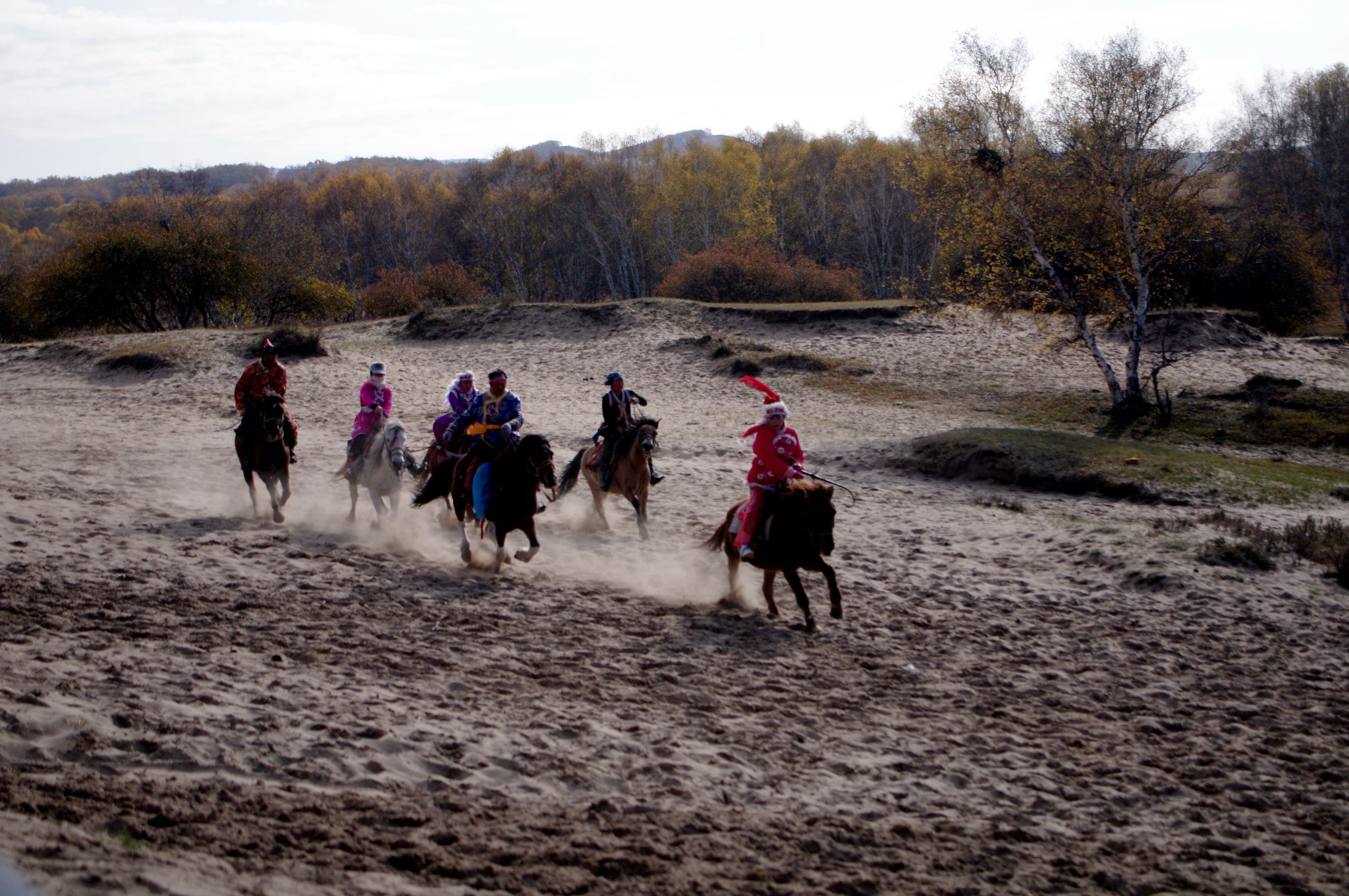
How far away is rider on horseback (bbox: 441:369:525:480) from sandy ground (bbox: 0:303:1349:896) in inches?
53.3

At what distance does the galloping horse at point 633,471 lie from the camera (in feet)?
39.8

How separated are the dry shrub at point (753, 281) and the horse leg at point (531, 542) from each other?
35.3 metres

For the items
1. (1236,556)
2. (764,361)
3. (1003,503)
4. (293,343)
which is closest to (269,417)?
(1003,503)

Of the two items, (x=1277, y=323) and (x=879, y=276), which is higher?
(x=879, y=276)

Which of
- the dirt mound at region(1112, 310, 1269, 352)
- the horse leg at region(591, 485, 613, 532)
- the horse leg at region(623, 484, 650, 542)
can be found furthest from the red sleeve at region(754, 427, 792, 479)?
the dirt mound at region(1112, 310, 1269, 352)

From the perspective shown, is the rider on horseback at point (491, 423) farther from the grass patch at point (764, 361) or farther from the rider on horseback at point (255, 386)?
the grass patch at point (764, 361)

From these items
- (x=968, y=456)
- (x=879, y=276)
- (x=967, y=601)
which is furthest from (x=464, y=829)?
(x=879, y=276)

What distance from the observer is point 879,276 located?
66.6m

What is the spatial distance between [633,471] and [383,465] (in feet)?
10.9

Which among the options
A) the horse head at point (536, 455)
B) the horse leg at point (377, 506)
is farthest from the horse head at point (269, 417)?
the horse head at point (536, 455)

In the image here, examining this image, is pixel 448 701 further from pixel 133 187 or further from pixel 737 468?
pixel 133 187

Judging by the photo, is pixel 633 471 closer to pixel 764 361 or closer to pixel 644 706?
pixel 644 706

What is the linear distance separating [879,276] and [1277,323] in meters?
30.6

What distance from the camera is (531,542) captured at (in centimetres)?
1064
